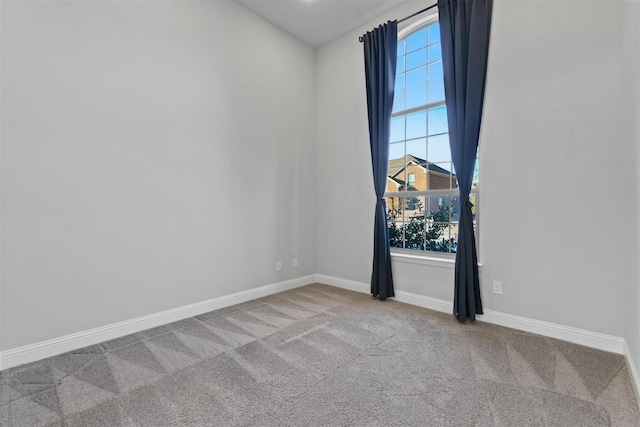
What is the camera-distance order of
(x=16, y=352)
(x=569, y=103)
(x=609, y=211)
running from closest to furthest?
(x=16, y=352) → (x=609, y=211) → (x=569, y=103)

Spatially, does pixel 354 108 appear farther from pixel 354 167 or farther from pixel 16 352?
pixel 16 352

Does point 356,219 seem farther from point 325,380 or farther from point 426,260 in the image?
point 325,380

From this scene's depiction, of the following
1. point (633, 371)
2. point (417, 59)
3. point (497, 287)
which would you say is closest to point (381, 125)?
point (417, 59)

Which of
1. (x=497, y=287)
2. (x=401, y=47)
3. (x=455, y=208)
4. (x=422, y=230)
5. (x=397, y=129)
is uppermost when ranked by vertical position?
(x=401, y=47)

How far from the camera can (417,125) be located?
3307 mm

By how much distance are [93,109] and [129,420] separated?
2185 mm

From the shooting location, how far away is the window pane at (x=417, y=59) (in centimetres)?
325

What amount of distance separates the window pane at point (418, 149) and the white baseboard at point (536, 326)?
1497 millimetres

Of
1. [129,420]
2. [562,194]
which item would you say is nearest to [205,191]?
[129,420]

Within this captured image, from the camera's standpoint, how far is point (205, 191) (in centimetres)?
298

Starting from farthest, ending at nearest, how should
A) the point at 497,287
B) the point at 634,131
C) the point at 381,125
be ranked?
the point at 381,125 → the point at 497,287 → the point at 634,131

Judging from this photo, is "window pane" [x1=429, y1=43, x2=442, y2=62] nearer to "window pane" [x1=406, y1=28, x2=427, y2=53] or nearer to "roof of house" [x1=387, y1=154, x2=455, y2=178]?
"window pane" [x1=406, y1=28, x2=427, y2=53]

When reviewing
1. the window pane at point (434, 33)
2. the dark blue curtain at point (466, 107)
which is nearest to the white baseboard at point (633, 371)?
the dark blue curtain at point (466, 107)

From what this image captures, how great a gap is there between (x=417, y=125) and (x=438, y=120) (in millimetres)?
237
